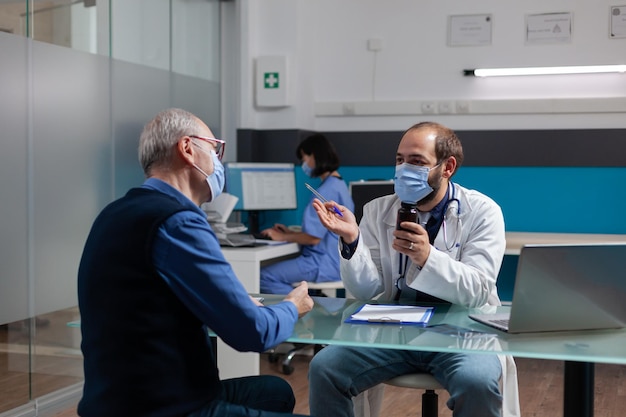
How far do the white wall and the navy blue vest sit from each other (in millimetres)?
3914

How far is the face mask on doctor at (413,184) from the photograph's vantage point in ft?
8.96

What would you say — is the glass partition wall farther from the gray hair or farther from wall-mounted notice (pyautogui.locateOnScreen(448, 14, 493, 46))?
wall-mounted notice (pyautogui.locateOnScreen(448, 14, 493, 46))

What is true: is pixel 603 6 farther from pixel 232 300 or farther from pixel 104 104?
pixel 232 300

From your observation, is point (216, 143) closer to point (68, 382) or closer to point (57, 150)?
point (57, 150)

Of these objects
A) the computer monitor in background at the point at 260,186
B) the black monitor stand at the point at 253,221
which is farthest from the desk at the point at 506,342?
the black monitor stand at the point at 253,221

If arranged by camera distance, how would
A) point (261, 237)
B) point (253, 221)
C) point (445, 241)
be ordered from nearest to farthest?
point (445, 241) → point (261, 237) → point (253, 221)

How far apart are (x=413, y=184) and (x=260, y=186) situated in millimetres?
2658

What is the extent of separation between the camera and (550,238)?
4.87 m

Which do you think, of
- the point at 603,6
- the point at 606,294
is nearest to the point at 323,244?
the point at 603,6

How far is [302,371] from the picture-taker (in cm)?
478

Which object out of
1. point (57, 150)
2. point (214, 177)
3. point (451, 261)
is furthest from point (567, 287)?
point (57, 150)

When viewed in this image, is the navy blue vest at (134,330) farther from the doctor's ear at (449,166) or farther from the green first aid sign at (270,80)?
the green first aid sign at (270,80)

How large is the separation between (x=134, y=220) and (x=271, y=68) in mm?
3945

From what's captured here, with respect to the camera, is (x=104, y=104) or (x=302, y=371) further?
(x=302, y=371)
